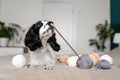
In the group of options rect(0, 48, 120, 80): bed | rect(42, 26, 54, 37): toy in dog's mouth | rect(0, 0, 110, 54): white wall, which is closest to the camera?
rect(0, 48, 120, 80): bed

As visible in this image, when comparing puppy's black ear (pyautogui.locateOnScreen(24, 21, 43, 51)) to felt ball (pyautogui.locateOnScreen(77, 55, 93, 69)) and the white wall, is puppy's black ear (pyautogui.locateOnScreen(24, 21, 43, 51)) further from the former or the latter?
Answer: the white wall

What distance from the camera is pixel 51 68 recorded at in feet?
4.92

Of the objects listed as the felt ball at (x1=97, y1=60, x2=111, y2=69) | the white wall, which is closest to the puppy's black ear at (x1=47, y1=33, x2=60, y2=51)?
the felt ball at (x1=97, y1=60, x2=111, y2=69)

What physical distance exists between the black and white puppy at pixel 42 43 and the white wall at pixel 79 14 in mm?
3462

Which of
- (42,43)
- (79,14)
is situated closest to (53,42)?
(42,43)

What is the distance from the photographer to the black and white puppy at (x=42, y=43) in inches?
57.5

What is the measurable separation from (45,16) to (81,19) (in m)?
0.76

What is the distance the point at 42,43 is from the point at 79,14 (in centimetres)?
363

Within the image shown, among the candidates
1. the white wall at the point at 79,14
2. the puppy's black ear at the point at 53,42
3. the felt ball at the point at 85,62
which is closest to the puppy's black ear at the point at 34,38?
the puppy's black ear at the point at 53,42

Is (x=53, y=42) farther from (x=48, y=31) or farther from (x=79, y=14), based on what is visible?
(x=79, y=14)

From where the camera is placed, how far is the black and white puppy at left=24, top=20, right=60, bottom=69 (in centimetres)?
146

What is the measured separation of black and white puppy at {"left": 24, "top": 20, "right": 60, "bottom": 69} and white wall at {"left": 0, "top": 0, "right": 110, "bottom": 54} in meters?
3.46

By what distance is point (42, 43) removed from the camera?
1502 mm

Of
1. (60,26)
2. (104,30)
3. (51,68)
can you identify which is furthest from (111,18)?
(51,68)
